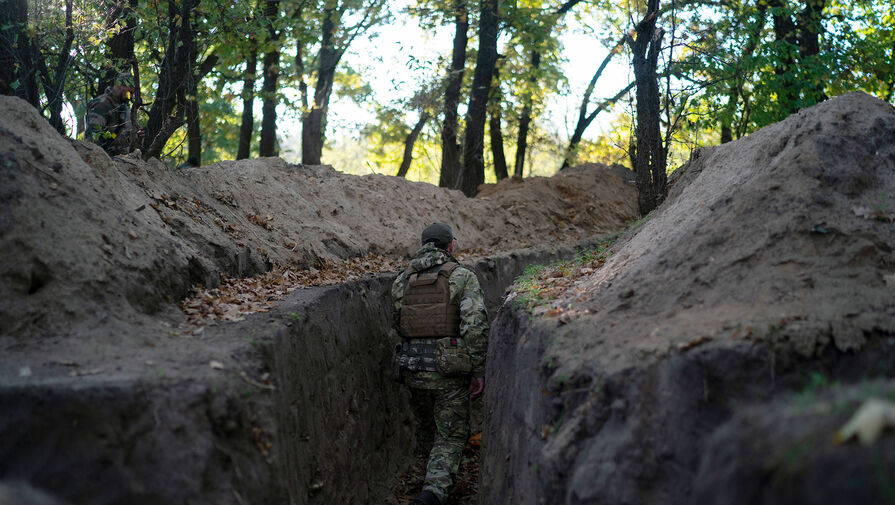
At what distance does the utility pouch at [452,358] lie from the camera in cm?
772

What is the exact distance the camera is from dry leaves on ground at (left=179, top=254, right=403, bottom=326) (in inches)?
250

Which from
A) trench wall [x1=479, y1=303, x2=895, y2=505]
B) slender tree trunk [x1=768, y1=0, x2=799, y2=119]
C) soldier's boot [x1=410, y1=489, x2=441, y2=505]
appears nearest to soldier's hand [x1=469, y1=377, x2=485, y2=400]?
soldier's boot [x1=410, y1=489, x2=441, y2=505]

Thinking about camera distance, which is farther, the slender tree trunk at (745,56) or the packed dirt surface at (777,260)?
the slender tree trunk at (745,56)

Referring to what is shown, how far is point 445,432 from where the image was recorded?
780 centimetres

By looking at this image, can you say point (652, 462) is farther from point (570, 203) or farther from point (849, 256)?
point (570, 203)

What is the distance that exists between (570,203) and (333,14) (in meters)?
9.00

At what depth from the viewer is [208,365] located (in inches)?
188

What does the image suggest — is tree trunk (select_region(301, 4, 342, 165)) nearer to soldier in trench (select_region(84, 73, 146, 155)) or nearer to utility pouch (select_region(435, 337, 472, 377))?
soldier in trench (select_region(84, 73, 146, 155))

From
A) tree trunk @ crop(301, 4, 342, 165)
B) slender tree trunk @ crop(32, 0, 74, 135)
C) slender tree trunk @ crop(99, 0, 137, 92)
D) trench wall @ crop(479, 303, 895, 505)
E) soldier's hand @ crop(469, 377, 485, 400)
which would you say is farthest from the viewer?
tree trunk @ crop(301, 4, 342, 165)

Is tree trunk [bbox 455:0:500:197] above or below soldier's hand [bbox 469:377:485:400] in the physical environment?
above

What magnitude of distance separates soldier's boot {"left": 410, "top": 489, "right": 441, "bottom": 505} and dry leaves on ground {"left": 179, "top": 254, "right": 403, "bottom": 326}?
247 centimetres

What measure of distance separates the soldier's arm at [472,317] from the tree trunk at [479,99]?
10413mm

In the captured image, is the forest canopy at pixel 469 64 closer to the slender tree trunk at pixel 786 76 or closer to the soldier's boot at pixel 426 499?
the slender tree trunk at pixel 786 76

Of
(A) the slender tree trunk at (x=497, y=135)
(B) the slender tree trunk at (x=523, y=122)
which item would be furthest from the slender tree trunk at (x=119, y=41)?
(B) the slender tree trunk at (x=523, y=122)
